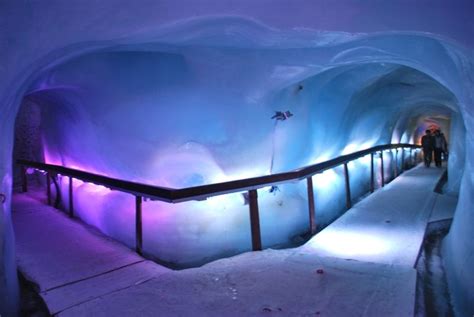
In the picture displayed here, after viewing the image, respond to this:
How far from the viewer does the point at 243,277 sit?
9.37 feet

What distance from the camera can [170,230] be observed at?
16.5 feet

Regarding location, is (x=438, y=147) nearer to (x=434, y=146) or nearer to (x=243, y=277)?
(x=434, y=146)

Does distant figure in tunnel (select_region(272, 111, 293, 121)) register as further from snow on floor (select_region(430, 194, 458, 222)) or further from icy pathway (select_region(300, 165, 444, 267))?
snow on floor (select_region(430, 194, 458, 222))

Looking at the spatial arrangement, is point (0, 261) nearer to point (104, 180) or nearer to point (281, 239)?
point (104, 180)

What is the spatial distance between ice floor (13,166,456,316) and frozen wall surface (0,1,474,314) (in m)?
0.55

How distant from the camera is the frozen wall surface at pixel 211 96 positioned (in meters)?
2.18

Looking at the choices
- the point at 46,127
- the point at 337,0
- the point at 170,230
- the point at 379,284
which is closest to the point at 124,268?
the point at 170,230

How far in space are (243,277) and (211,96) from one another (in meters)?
2.85

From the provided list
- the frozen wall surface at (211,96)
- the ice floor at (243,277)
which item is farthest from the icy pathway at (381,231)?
the frozen wall surface at (211,96)

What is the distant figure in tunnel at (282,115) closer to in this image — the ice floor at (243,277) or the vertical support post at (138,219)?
the ice floor at (243,277)

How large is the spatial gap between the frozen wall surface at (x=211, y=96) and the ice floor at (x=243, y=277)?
0.55m

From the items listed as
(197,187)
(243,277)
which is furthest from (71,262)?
(243,277)

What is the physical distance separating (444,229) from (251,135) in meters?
3.22

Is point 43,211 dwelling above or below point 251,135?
below
